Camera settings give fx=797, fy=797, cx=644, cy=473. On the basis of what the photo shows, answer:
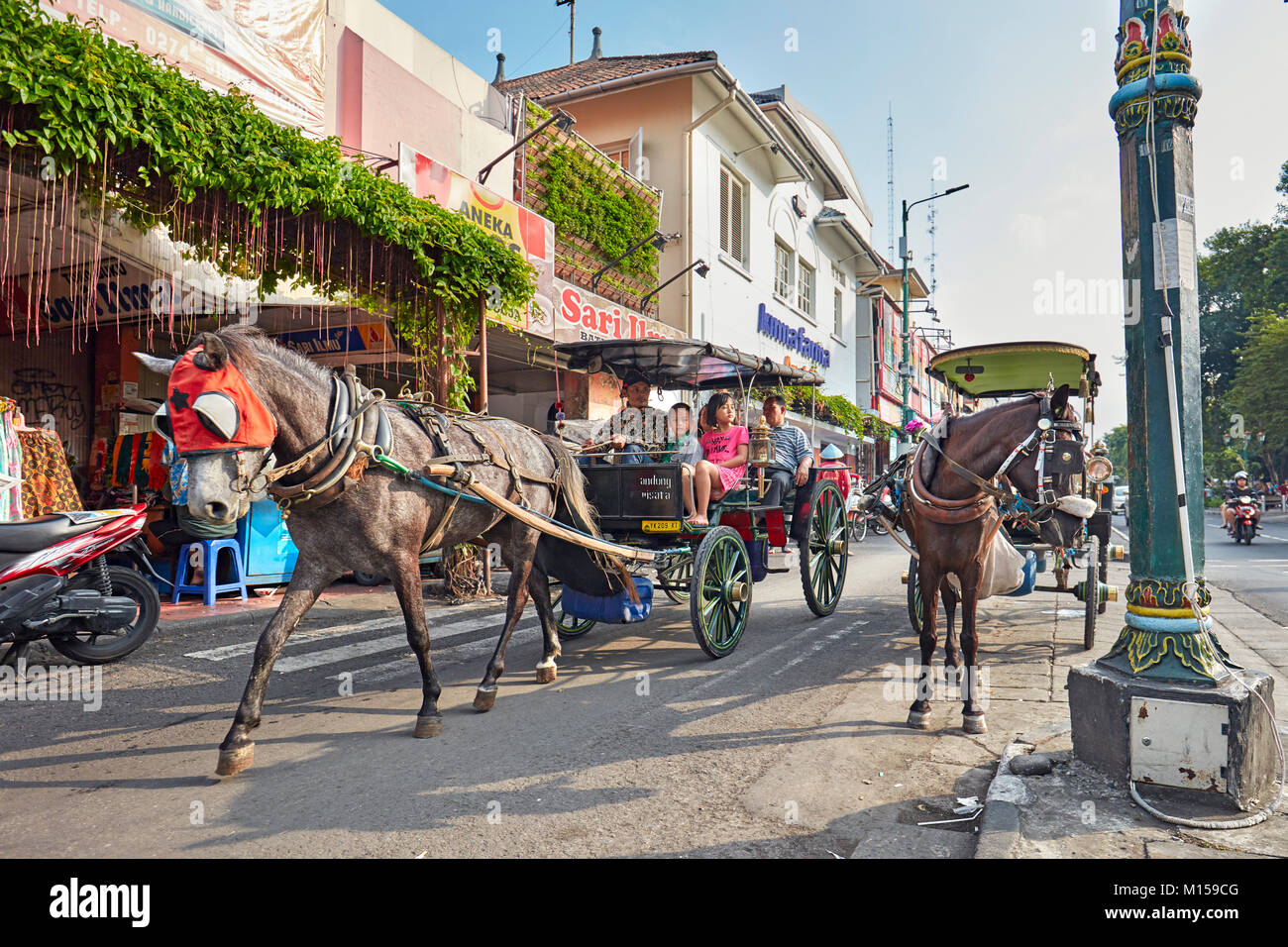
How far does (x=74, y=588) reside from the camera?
5.93 m

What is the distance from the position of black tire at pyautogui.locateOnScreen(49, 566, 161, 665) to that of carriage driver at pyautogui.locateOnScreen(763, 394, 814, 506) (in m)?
5.38

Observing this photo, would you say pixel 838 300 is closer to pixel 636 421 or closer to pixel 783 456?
pixel 783 456

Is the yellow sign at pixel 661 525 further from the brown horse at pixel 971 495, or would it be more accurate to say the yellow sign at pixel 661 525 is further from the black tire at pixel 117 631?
the black tire at pixel 117 631

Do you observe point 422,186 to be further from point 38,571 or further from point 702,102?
point 702,102

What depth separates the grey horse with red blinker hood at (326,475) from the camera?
3486 mm

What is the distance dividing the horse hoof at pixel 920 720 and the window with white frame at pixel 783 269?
20.1m

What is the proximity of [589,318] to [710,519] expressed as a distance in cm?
748

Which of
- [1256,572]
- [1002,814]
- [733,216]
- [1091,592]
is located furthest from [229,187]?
[733,216]

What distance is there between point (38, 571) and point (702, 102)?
1689cm

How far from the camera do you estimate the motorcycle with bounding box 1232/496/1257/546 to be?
59.4ft

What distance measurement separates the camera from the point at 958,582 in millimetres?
5219

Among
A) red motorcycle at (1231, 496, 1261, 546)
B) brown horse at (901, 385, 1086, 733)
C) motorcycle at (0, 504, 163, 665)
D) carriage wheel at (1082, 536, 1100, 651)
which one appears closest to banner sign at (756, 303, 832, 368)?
red motorcycle at (1231, 496, 1261, 546)

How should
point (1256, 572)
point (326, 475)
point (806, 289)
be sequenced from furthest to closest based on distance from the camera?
point (806, 289) < point (1256, 572) < point (326, 475)
